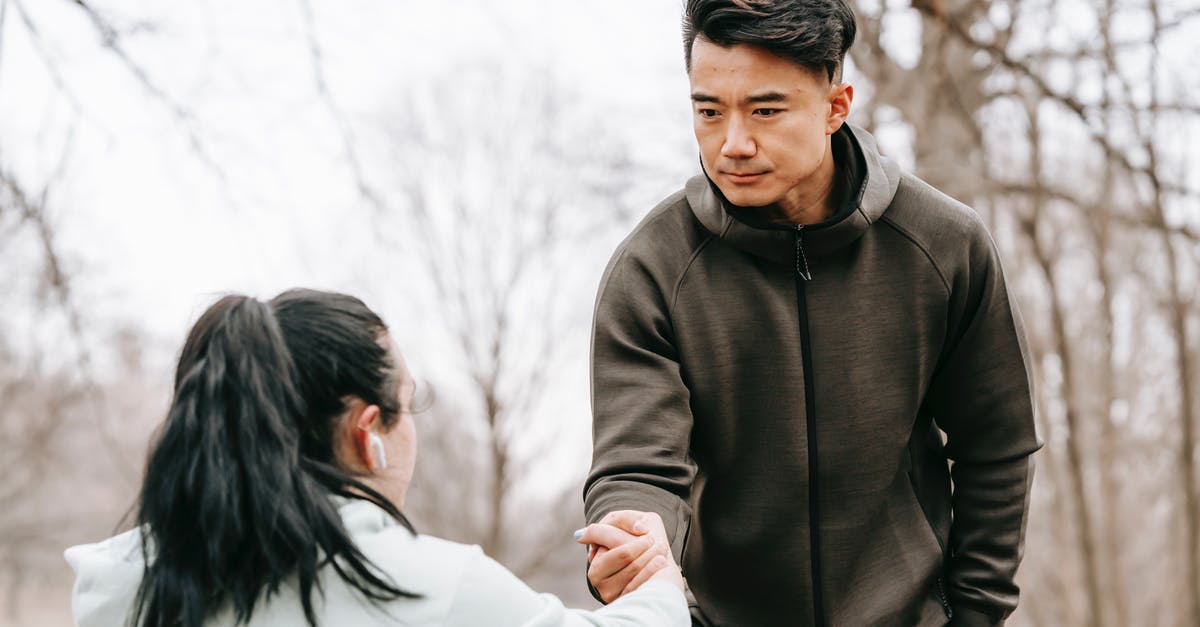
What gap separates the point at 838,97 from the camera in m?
2.68

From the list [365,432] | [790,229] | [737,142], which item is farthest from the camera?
[790,229]

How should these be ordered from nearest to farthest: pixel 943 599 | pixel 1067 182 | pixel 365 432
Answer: pixel 365 432
pixel 943 599
pixel 1067 182

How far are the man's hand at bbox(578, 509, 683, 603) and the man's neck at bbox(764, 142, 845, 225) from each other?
79 cm

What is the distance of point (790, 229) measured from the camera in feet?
8.70

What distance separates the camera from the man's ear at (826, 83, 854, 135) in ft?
8.77

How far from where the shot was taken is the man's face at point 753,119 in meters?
2.51

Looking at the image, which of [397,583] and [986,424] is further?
[986,424]

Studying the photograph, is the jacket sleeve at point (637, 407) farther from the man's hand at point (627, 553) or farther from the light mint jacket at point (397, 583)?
the light mint jacket at point (397, 583)

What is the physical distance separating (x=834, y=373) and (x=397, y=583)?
112 cm

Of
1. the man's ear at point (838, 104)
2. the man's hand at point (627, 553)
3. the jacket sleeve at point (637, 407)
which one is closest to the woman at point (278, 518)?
the man's hand at point (627, 553)

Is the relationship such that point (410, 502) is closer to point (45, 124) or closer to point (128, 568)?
point (45, 124)

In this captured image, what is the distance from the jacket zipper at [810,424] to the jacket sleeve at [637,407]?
0.92 feet

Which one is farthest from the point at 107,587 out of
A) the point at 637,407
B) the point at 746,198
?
the point at 746,198

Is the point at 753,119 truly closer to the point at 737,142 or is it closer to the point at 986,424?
the point at 737,142
